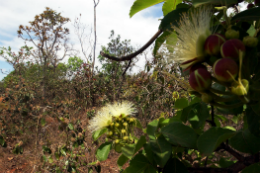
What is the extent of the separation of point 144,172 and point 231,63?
0.54 m

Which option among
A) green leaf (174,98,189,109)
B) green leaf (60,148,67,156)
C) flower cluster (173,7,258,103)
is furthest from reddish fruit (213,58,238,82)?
green leaf (60,148,67,156)

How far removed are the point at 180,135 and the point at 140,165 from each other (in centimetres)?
20

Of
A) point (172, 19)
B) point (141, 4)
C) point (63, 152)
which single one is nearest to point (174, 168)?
point (172, 19)

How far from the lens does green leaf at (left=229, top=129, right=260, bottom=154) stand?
2.62 ft

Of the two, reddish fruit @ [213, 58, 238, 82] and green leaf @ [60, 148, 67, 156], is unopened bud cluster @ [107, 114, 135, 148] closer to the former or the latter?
reddish fruit @ [213, 58, 238, 82]

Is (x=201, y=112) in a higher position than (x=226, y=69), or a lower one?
lower

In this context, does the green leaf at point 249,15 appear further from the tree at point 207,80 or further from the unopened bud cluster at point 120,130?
the unopened bud cluster at point 120,130

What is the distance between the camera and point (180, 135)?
75 cm

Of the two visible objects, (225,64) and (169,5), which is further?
(169,5)

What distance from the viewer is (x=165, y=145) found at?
761 millimetres

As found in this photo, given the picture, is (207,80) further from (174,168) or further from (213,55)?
(174,168)

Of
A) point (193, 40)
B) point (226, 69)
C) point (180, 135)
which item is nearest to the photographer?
point (226, 69)

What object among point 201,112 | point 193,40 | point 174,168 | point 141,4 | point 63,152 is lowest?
point 63,152

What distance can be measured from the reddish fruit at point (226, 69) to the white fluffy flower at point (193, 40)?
81mm
